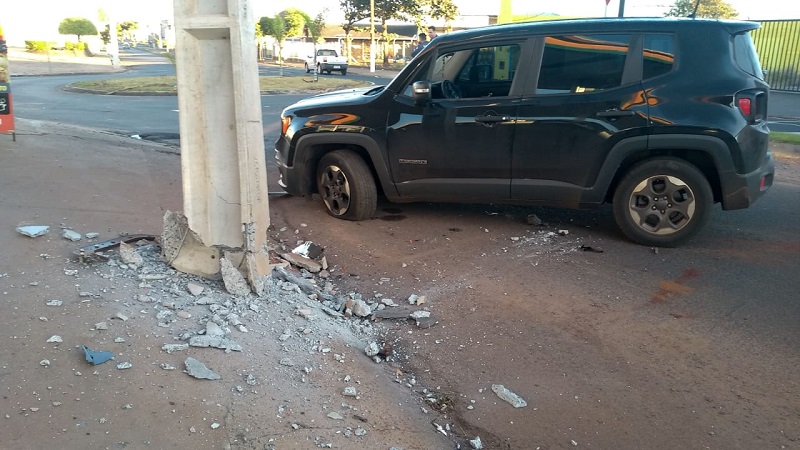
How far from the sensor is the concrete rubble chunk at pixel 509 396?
370 cm

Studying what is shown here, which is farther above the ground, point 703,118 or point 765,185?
point 703,118

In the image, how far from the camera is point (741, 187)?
19.4ft

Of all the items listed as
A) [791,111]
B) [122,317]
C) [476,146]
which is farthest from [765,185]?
[791,111]

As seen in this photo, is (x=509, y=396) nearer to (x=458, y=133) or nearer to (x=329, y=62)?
(x=458, y=133)

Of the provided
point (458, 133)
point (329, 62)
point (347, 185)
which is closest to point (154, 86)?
point (329, 62)

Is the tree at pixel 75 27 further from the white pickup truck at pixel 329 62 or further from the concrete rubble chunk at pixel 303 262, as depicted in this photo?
the concrete rubble chunk at pixel 303 262

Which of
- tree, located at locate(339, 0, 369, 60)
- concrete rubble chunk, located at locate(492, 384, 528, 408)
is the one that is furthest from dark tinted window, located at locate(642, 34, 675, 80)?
tree, located at locate(339, 0, 369, 60)

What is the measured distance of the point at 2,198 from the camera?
583 cm

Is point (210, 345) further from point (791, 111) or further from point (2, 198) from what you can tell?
point (791, 111)

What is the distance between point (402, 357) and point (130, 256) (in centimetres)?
201

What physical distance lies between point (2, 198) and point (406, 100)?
383 centimetres

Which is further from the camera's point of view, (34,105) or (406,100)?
(34,105)

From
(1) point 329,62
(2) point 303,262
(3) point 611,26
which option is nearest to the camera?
(2) point 303,262

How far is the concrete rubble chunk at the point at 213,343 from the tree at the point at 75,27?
81.8 m
